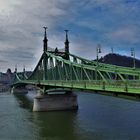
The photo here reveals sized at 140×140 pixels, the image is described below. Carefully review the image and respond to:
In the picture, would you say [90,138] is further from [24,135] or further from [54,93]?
[54,93]

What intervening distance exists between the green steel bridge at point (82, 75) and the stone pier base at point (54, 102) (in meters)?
2.46

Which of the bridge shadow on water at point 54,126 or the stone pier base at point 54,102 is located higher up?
the stone pier base at point 54,102

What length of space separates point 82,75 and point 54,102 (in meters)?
17.0

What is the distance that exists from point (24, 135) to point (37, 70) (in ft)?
182

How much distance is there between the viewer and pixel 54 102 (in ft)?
224

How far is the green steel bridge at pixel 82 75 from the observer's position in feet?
106

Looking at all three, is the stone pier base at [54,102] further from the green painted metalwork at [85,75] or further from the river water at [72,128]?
the river water at [72,128]

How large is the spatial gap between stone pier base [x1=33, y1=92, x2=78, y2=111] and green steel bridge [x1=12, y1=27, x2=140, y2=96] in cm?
246

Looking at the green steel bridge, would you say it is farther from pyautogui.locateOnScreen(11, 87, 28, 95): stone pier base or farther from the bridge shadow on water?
pyautogui.locateOnScreen(11, 87, 28, 95): stone pier base

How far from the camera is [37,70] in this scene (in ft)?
316

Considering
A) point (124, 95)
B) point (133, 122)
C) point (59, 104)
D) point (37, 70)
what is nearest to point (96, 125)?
point (133, 122)

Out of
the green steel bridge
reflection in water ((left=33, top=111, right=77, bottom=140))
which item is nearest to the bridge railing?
the green steel bridge

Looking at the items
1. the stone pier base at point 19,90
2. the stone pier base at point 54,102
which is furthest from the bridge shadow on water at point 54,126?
the stone pier base at point 19,90

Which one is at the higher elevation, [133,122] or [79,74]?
[79,74]
